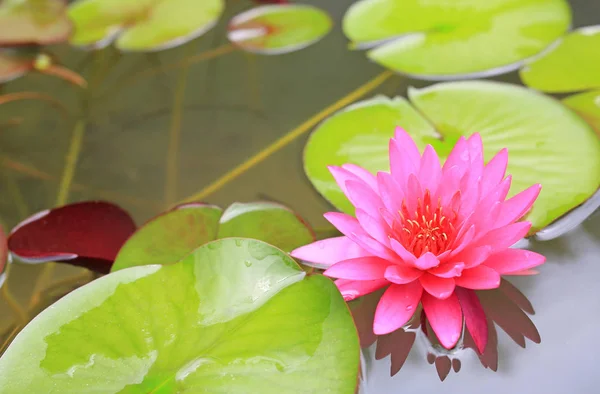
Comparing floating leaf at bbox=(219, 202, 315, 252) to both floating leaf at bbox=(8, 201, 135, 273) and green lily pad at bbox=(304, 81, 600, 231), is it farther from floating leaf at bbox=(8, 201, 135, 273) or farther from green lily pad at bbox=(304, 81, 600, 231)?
floating leaf at bbox=(8, 201, 135, 273)

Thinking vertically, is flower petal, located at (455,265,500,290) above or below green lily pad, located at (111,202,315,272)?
below

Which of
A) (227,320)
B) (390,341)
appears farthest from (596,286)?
(227,320)

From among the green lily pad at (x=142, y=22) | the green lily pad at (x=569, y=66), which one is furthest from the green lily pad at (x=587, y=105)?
the green lily pad at (x=142, y=22)

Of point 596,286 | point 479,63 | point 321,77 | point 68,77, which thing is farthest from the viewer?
point 68,77

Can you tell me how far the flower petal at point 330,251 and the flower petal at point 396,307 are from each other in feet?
0.27

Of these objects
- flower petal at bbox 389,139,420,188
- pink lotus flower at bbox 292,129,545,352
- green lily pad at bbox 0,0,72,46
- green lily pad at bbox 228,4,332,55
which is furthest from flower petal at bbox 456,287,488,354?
green lily pad at bbox 0,0,72,46

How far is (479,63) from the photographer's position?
4.32ft

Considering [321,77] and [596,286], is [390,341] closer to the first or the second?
[596,286]

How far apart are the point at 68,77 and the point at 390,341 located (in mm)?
1286

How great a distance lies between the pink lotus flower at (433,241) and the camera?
78 centimetres

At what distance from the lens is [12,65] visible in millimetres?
1629

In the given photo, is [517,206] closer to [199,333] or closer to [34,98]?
[199,333]

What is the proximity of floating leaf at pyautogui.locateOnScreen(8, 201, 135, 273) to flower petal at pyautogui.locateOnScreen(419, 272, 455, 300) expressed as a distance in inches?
23.3

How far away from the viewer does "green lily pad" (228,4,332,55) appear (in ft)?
5.23
